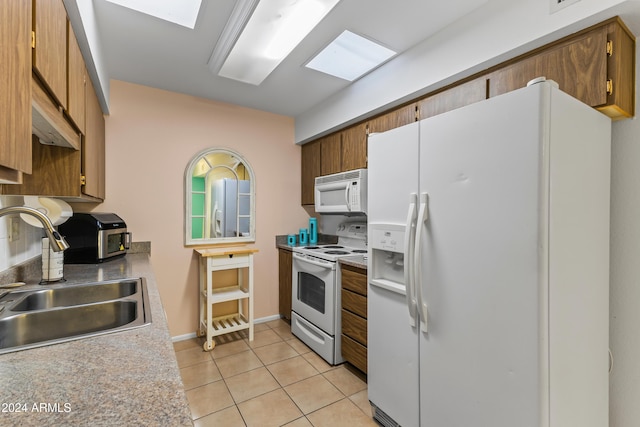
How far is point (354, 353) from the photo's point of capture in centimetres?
219

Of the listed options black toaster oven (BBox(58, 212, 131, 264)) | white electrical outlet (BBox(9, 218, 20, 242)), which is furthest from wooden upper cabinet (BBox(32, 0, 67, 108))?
black toaster oven (BBox(58, 212, 131, 264))

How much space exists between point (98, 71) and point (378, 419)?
9.09 feet

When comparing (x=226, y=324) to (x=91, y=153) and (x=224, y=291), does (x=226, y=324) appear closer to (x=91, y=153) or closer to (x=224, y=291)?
(x=224, y=291)

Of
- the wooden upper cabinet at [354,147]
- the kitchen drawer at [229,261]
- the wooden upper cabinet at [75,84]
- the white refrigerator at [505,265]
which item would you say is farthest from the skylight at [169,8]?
the kitchen drawer at [229,261]

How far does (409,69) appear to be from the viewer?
2.01 m

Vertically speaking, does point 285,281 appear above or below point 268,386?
above

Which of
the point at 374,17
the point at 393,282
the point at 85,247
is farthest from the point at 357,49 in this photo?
the point at 85,247

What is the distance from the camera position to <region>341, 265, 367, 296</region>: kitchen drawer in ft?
6.84

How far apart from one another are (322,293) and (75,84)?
211cm

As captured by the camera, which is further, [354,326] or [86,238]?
[354,326]

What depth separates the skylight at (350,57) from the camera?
6.29 ft

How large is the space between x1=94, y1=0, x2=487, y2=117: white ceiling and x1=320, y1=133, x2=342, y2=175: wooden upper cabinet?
1.43 ft

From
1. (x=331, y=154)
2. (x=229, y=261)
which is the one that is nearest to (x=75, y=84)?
(x=229, y=261)

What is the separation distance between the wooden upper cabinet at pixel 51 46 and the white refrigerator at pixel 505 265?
149 centimetres
